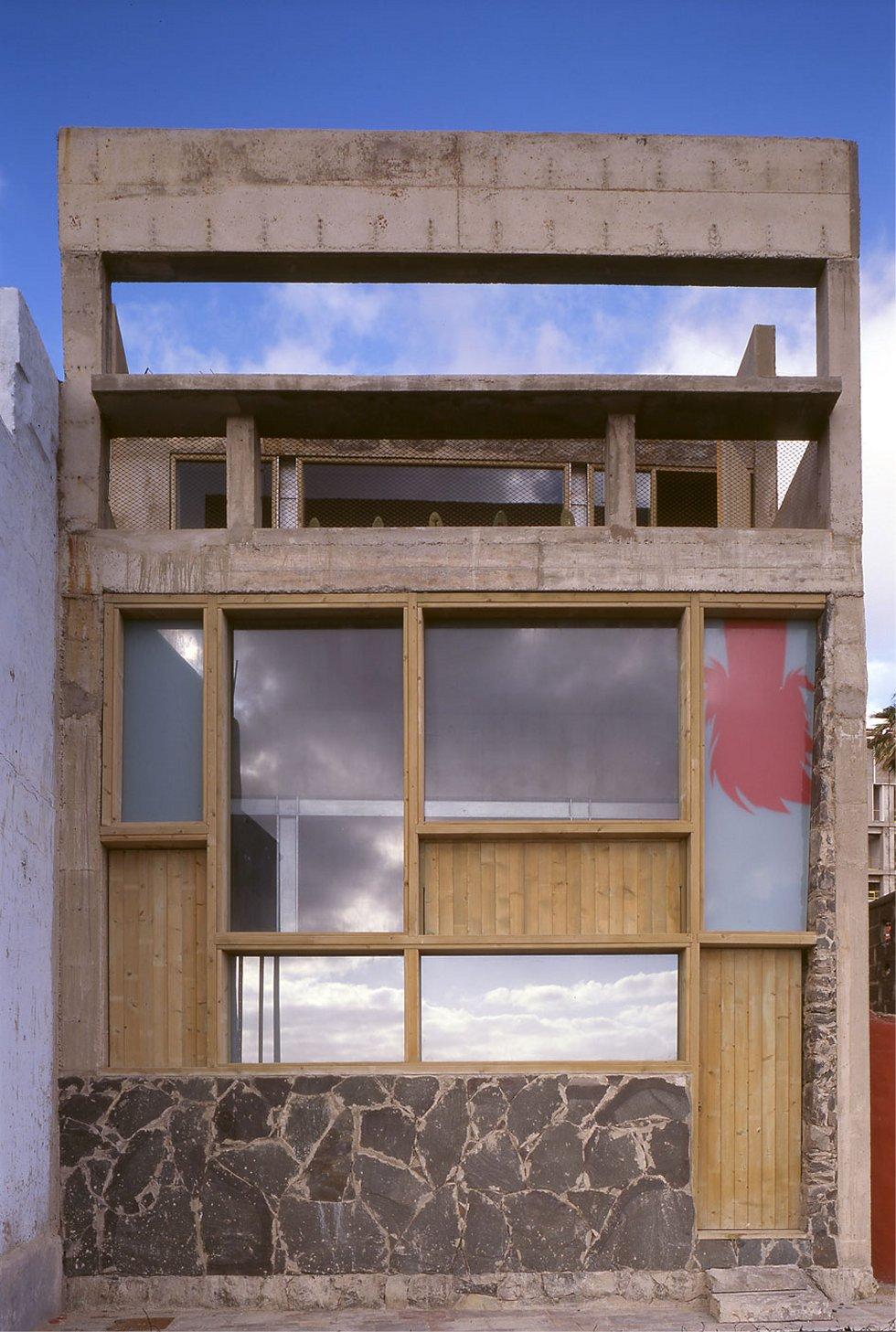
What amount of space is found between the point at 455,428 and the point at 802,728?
3779 millimetres

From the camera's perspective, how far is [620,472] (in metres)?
8.88

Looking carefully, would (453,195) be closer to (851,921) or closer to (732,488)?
(732,488)

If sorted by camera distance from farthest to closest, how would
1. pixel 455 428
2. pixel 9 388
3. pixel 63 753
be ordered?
pixel 455 428 → pixel 63 753 → pixel 9 388

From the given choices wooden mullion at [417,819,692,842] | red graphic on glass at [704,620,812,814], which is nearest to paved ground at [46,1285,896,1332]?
wooden mullion at [417,819,692,842]

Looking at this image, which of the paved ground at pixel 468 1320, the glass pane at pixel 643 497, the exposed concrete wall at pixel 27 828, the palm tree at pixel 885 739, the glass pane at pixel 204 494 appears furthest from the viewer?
the palm tree at pixel 885 739

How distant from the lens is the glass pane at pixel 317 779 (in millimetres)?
8570

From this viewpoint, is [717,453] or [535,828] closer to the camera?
[535,828]

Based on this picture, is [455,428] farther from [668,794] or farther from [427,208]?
[668,794]

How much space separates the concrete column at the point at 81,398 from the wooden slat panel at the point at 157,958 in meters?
2.75

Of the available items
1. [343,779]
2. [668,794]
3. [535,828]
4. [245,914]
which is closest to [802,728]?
[668,794]

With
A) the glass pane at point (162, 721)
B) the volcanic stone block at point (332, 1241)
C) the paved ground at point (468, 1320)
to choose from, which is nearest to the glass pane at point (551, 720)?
the glass pane at point (162, 721)

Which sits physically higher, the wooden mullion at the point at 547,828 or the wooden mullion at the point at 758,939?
the wooden mullion at the point at 547,828

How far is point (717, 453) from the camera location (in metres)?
9.93

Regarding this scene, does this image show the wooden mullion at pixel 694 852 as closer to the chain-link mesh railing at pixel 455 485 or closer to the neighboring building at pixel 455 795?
the neighboring building at pixel 455 795
